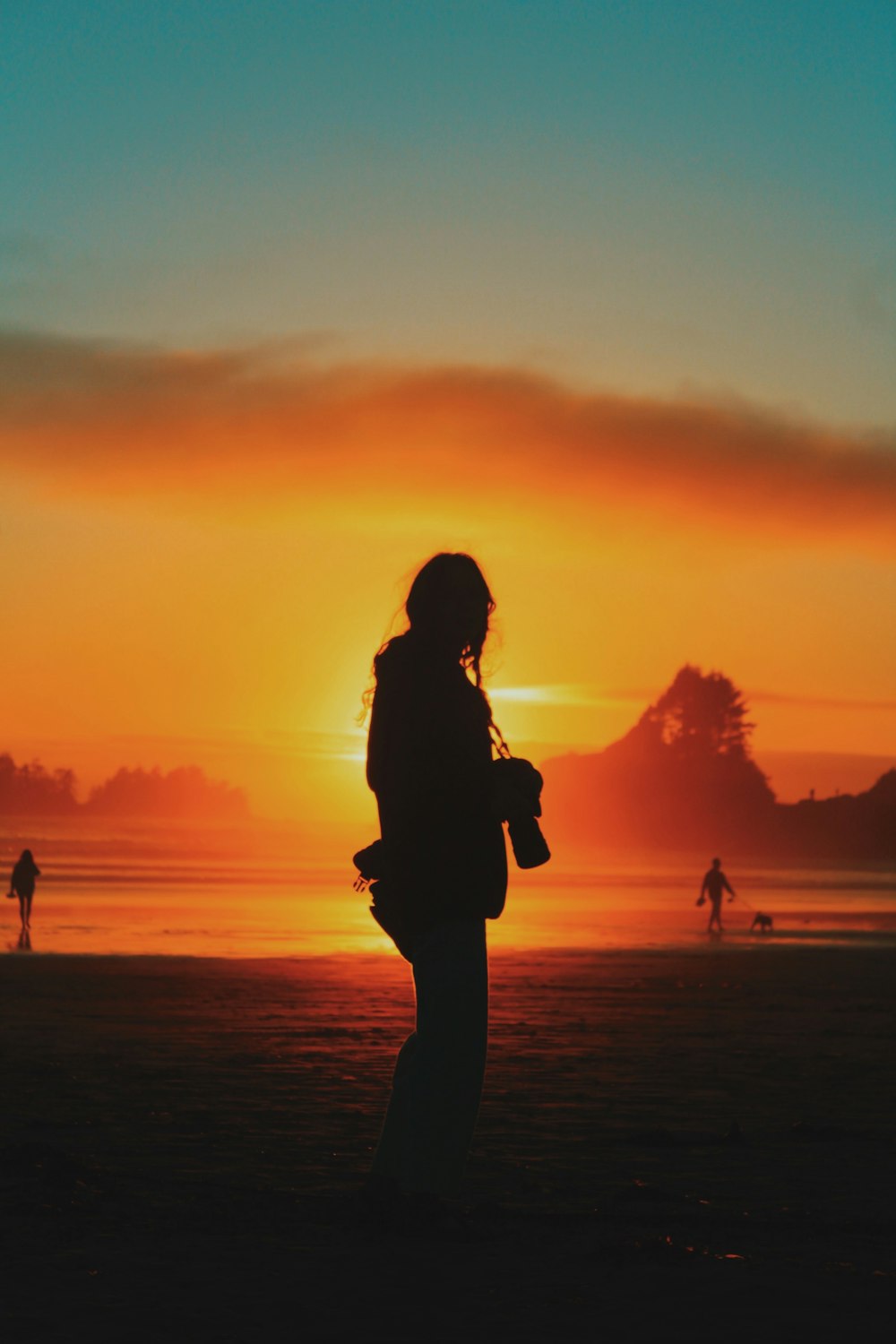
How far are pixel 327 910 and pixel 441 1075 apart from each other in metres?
34.0

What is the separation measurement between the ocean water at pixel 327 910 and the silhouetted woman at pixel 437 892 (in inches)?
733

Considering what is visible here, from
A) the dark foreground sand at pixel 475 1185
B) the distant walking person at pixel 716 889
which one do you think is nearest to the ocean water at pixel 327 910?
the distant walking person at pixel 716 889

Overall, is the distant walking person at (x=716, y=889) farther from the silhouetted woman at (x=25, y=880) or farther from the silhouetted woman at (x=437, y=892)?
the silhouetted woman at (x=437, y=892)

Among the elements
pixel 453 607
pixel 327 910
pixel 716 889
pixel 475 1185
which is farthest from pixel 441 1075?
pixel 327 910

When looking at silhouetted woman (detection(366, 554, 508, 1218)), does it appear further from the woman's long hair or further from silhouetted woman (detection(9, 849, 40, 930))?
silhouetted woman (detection(9, 849, 40, 930))

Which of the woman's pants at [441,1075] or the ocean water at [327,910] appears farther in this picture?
the ocean water at [327,910]

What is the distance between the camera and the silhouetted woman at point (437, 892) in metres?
5.49

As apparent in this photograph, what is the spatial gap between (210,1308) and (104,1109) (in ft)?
13.5

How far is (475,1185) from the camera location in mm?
6246

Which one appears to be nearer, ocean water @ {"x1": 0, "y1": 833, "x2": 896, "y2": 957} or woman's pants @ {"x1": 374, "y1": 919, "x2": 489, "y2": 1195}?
woman's pants @ {"x1": 374, "y1": 919, "x2": 489, "y2": 1195}

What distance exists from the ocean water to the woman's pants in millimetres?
18621

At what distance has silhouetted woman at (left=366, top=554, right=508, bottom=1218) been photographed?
5.49m

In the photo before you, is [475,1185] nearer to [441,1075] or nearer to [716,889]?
[441,1075]

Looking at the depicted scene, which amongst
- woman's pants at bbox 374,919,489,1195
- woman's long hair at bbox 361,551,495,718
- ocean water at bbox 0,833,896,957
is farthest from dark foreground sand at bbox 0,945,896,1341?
ocean water at bbox 0,833,896,957
